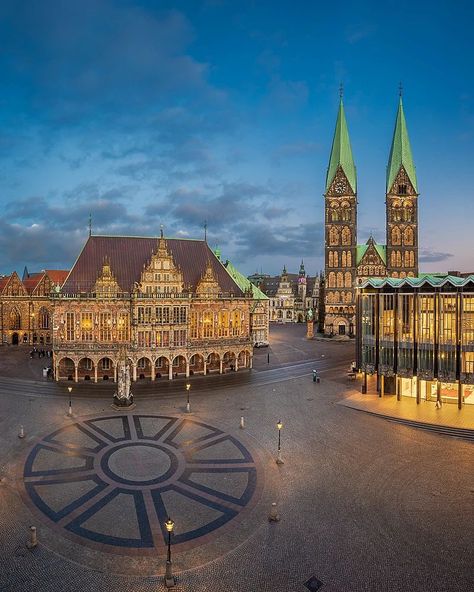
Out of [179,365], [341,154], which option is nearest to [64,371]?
[179,365]

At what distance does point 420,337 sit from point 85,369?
4342cm

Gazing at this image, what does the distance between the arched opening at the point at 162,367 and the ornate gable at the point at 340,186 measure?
2893 inches

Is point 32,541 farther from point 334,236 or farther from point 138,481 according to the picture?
point 334,236

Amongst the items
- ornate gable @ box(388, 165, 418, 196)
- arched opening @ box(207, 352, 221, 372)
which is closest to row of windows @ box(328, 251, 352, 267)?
ornate gable @ box(388, 165, 418, 196)

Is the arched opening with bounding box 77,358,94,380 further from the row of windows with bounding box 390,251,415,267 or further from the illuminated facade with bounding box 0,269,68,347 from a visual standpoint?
the row of windows with bounding box 390,251,415,267

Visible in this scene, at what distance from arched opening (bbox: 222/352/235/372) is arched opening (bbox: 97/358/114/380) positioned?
1638cm

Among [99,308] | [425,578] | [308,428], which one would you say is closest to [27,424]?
[99,308]

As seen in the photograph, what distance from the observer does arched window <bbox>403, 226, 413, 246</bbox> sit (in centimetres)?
10919

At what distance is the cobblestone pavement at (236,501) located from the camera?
59.4 feet

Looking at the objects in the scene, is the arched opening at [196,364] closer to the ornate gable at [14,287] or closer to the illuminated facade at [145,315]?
the illuminated facade at [145,315]

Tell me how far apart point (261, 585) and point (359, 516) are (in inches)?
310

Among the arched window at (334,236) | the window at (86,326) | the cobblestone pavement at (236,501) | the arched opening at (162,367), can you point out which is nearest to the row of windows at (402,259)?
the arched window at (334,236)

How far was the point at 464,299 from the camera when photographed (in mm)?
43469

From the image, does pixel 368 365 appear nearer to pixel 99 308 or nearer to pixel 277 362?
pixel 277 362
